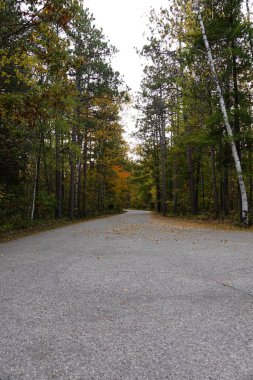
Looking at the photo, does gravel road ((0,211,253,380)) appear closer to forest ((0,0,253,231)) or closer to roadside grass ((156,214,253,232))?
forest ((0,0,253,231))

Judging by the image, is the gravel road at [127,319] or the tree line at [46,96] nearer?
the gravel road at [127,319]

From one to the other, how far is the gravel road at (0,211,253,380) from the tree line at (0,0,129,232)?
16.4 feet

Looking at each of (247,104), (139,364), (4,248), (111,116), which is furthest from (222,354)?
(111,116)

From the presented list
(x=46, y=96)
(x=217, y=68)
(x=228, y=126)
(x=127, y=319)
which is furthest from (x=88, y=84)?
(x=127, y=319)

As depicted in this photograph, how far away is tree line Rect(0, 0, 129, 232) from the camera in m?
7.97

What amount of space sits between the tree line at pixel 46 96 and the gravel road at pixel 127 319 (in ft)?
16.4

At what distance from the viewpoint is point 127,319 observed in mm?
3049

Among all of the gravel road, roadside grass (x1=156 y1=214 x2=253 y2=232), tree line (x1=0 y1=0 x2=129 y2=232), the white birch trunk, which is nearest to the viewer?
the gravel road

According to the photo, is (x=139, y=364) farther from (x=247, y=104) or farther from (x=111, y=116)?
(x=111, y=116)

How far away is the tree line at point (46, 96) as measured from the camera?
7.97m

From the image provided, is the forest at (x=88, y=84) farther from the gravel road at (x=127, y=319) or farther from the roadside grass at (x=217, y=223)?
the gravel road at (x=127, y=319)

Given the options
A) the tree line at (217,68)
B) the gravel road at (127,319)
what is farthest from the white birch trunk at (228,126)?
the gravel road at (127,319)

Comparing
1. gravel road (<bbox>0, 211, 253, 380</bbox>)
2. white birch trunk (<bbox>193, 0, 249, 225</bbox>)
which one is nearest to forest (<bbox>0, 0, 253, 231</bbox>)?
white birch trunk (<bbox>193, 0, 249, 225</bbox>)

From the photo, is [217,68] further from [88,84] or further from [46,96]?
[46,96]
